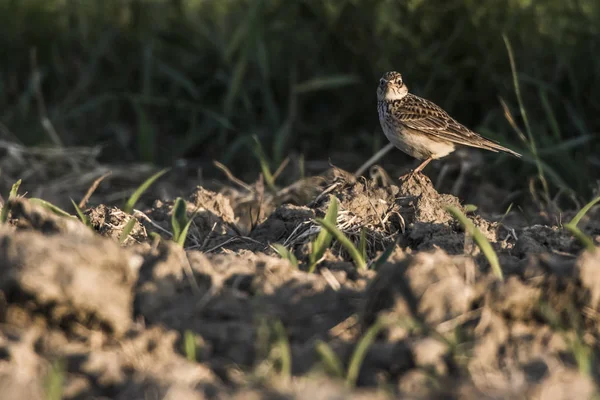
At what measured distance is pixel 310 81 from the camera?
8219mm

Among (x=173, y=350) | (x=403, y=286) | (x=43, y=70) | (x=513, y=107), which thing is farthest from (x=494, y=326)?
(x=43, y=70)

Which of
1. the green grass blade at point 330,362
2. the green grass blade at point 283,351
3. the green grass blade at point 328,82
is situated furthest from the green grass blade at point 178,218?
the green grass blade at point 328,82

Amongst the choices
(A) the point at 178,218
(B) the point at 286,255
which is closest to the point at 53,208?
(A) the point at 178,218

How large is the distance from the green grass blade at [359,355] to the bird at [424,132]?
297 cm

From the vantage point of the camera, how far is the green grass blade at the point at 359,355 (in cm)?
329

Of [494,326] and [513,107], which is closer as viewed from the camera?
[494,326]

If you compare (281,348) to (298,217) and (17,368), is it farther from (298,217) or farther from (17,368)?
(298,217)

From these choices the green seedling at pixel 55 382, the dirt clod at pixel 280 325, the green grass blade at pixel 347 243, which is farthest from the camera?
the green grass blade at pixel 347 243

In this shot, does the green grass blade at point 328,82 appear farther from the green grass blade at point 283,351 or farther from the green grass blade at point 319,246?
the green grass blade at point 283,351

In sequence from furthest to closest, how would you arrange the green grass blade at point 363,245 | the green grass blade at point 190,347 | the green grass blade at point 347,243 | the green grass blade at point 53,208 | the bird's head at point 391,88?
the bird's head at point 391,88 → the green grass blade at point 53,208 → the green grass blade at point 363,245 → the green grass blade at point 347,243 → the green grass blade at point 190,347

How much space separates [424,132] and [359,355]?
3396mm

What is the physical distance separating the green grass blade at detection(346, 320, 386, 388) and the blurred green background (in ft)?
11.6

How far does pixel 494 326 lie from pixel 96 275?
1.45 m

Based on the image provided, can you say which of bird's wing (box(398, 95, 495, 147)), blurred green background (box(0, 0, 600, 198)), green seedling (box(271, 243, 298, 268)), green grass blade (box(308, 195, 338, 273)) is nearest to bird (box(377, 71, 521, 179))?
bird's wing (box(398, 95, 495, 147))
